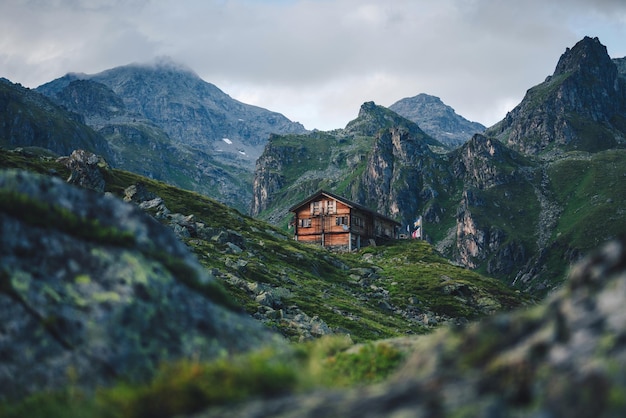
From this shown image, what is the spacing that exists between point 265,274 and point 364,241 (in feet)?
196

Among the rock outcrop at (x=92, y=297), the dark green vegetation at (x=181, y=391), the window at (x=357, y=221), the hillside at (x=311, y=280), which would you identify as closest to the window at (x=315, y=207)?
the window at (x=357, y=221)

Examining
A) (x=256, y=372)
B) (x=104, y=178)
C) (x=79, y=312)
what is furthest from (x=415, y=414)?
(x=104, y=178)

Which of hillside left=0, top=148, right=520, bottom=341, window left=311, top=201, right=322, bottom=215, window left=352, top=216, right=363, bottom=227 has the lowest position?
hillside left=0, top=148, right=520, bottom=341

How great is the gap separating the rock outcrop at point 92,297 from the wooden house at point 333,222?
297ft

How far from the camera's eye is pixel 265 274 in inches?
1871

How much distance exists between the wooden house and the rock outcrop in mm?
90433

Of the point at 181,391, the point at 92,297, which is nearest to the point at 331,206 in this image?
the point at 92,297

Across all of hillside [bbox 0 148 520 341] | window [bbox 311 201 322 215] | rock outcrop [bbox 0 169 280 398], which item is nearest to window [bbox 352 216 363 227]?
window [bbox 311 201 322 215]

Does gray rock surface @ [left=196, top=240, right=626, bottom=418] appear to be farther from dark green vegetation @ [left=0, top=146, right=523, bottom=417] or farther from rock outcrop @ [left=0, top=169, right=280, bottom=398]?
rock outcrop @ [left=0, top=169, right=280, bottom=398]

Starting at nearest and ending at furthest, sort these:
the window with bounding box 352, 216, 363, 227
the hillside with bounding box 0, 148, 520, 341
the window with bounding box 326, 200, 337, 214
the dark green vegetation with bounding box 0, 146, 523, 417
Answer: the dark green vegetation with bounding box 0, 146, 523, 417 → the hillside with bounding box 0, 148, 520, 341 → the window with bounding box 352, 216, 363, 227 → the window with bounding box 326, 200, 337, 214

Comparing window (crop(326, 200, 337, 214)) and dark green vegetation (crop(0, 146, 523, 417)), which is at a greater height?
window (crop(326, 200, 337, 214))

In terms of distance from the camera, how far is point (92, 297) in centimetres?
780

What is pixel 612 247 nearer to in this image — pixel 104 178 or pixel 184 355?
pixel 184 355

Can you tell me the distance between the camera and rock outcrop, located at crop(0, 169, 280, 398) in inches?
284
